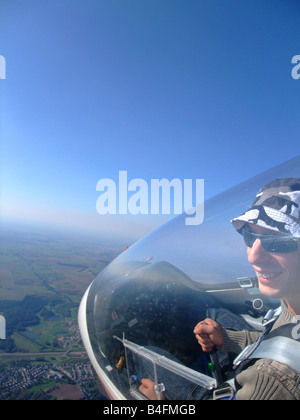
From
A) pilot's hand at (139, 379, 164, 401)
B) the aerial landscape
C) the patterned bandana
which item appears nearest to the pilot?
the patterned bandana

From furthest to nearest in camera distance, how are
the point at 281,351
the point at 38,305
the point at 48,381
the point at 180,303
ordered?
the point at 38,305 → the point at 48,381 → the point at 180,303 → the point at 281,351

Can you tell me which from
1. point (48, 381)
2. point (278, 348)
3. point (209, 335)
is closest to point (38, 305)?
point (48, 381)

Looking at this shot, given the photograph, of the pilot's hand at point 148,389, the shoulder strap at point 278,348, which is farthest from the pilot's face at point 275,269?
the pilot's hand at point 148,389

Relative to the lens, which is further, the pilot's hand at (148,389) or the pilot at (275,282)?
the pilot's hand at (148,389)

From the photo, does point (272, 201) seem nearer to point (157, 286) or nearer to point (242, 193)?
point (242, 193)

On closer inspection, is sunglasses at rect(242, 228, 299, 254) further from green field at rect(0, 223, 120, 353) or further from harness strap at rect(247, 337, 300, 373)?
green field at rect(0, 223, 120, 353)

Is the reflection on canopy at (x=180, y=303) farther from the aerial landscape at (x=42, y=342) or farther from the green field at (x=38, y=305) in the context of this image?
the green field at (x=38, y=305)

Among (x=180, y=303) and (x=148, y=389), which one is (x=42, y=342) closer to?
(x=148, y=389)
